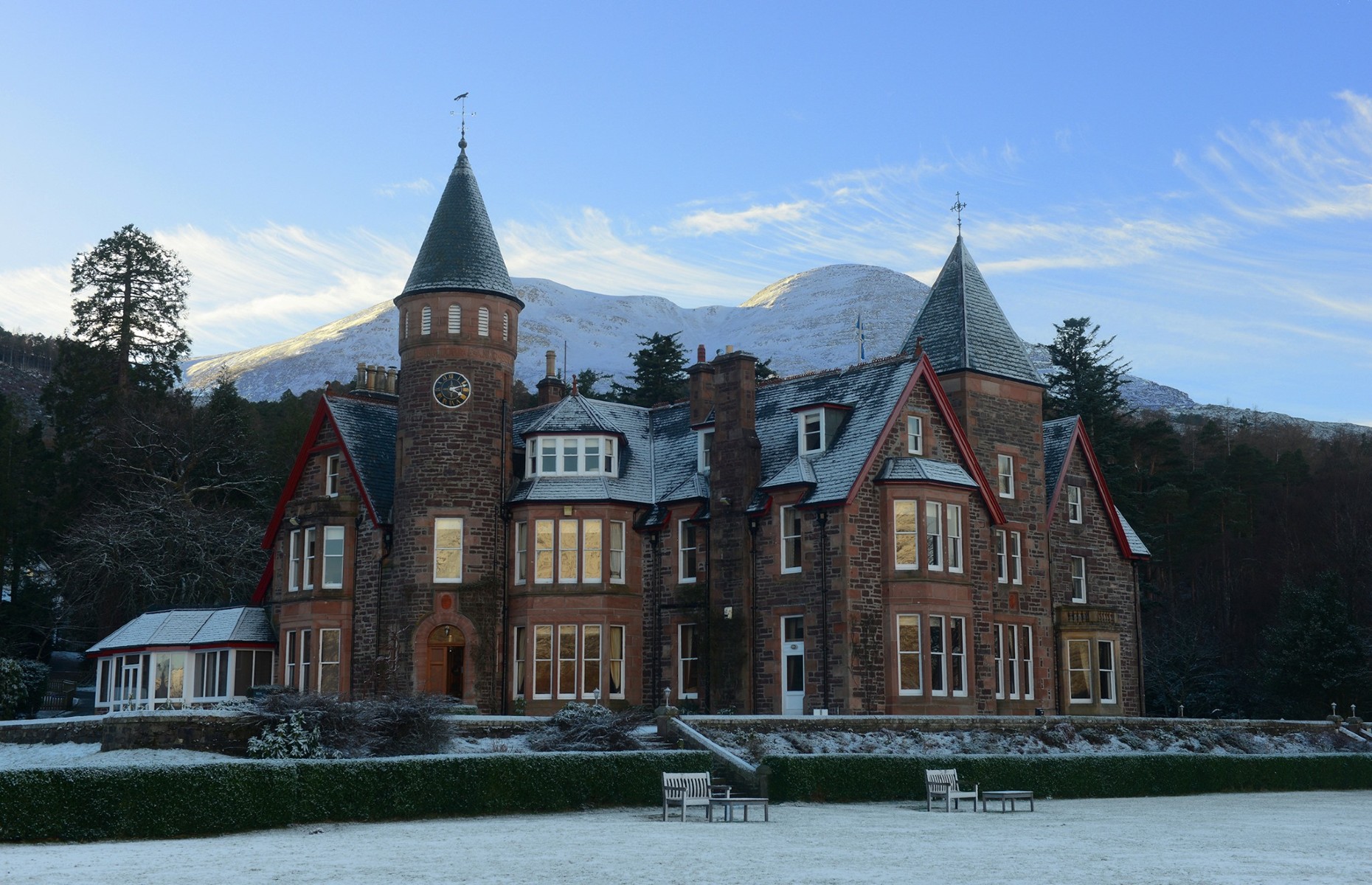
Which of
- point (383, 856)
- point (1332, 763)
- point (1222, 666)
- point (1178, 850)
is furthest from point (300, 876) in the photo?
point (1222, 666)

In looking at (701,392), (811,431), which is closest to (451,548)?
(701,392)

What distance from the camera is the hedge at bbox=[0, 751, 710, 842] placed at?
21.5 m

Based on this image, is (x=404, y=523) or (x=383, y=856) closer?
(x=383, y=856)

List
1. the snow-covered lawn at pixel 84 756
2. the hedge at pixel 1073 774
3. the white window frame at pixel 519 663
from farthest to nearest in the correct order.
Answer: the white window frame at pixel 519 663
the hedge at pixel 1073 774
the snow-covered lawn at pixel 84 756

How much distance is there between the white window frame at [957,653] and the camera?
39.5m

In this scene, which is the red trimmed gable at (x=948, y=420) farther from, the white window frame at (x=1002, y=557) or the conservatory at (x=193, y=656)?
the conservatory at (x=193, y=656)

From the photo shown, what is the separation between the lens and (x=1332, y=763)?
39719mm

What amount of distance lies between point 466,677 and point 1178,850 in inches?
988

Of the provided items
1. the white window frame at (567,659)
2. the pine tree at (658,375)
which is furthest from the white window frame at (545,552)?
the pine tree at (658,375)

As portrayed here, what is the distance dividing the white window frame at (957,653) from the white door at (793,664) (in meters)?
4.18

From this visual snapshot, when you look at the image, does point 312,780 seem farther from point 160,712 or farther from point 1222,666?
point 1222,666

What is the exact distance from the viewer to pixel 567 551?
42.4 meters

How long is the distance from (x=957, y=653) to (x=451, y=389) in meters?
17.2

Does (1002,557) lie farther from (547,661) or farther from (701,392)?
(547,661)
